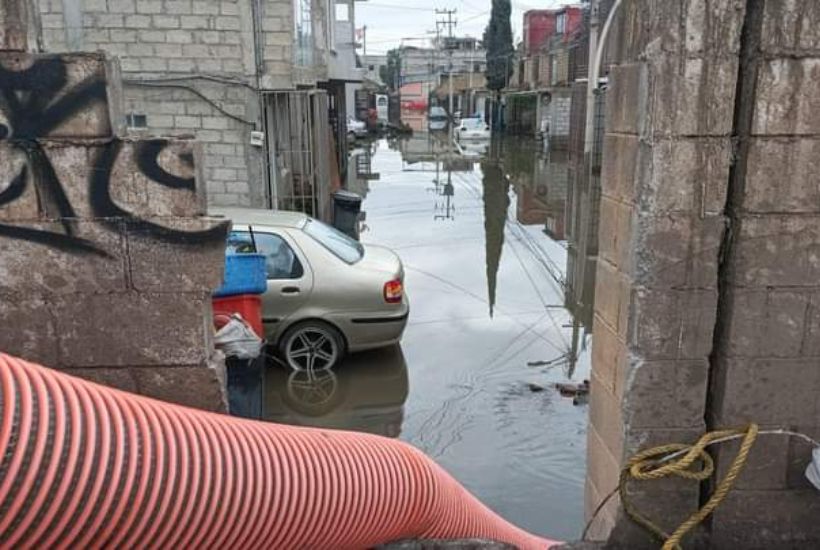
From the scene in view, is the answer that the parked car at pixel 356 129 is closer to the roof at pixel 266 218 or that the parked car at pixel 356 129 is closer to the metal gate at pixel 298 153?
the metal gate at pixel 298 153

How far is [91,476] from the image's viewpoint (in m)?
1.99

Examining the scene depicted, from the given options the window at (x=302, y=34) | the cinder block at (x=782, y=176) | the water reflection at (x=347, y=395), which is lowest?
the water reflection at (x=347, y=395)

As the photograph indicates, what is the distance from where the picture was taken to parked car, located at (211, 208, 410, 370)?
7.64 metres

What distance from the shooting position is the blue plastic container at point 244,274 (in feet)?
18.0

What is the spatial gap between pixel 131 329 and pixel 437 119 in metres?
76.3

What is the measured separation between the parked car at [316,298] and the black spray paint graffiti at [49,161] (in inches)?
171

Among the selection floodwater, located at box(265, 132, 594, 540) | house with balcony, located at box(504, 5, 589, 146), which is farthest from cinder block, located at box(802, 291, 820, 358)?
house with balcony, located at box(504, 5, 589, 146)

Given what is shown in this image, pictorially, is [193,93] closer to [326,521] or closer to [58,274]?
[58,274]

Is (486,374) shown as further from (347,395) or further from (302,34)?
(302,34)

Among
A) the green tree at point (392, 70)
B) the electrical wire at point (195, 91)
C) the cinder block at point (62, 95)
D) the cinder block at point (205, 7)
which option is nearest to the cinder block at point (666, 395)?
the cinder block at point (62, 95)

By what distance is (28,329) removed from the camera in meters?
3.30

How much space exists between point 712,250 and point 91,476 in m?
2.58

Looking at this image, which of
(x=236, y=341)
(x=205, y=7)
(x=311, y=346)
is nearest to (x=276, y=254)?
(x=311, y=346)

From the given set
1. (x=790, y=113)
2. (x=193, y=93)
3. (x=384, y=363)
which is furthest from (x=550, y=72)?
(x=790, y=113)
